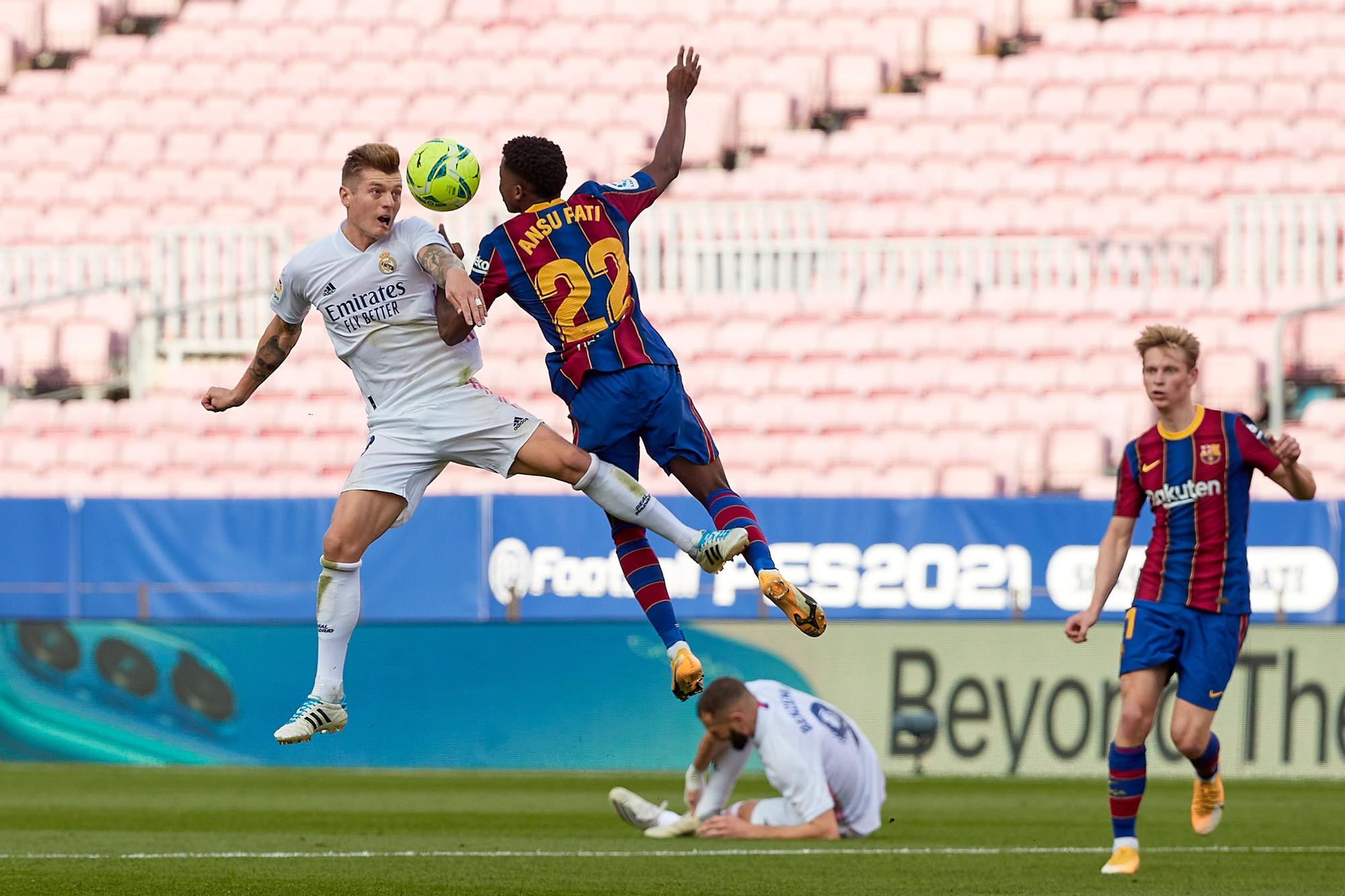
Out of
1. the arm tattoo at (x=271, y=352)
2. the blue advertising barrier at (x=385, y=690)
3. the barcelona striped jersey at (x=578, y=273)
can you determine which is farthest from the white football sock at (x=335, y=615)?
the blue advertising barrier at (x=385, y=690)

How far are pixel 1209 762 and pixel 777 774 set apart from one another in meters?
2.27

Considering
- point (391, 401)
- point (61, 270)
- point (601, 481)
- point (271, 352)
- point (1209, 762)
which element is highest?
point (61, 270)

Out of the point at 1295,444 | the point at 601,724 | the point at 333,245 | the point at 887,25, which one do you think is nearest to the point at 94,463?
the point at 601,724

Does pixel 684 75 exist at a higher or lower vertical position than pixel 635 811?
higher

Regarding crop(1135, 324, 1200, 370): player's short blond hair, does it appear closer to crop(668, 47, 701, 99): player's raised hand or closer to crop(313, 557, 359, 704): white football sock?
crop(668, 47, 701, 99): player's raised hand

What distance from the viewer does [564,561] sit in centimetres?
1686

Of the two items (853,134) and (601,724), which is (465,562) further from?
(853,134)

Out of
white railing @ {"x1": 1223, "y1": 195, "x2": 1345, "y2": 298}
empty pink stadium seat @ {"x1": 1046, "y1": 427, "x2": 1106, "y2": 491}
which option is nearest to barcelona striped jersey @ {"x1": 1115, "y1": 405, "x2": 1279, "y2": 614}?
empty pink stadium seat @ {"x1": 1046, "y1": 427, "x2": 1106, "y2": 491}

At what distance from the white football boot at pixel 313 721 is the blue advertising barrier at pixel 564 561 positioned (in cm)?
799

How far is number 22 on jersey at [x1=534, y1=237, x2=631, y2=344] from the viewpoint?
756 centimetres

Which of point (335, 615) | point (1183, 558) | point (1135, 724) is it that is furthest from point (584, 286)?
point (1135, 724)

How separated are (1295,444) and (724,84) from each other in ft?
55.4

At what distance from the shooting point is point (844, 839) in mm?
10664

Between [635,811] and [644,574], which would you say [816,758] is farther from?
[644,574]
